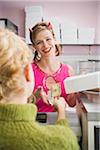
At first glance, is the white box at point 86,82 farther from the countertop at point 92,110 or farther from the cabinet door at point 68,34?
the cabinet door at point 68,34

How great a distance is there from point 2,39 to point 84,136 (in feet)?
1.25

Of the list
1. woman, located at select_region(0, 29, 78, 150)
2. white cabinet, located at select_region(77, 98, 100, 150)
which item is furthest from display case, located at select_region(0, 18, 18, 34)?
A: white cabinet, located at select_region(77, 98, 100, 150)

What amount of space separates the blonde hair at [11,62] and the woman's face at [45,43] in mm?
285

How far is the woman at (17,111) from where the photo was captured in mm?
622

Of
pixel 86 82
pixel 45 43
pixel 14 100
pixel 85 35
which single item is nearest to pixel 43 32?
pixel 45 43

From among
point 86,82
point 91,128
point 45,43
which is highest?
point 45,43

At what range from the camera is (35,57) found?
0.95m

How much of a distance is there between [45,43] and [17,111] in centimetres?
38

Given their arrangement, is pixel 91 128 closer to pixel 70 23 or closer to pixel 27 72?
pixel 27 72

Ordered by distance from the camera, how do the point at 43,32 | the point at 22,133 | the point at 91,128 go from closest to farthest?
Answer: 1. the point at 22,133
2. the point at 91,128
3. the point at 43,32

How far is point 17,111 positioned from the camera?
630 millimetres

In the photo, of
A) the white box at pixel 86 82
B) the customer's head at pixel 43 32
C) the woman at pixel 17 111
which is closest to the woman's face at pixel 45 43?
the customer's head at pixel 43 32

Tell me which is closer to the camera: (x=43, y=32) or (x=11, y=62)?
(x=11, y=62)

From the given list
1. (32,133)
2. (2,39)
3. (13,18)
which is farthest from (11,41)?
(13,18)
